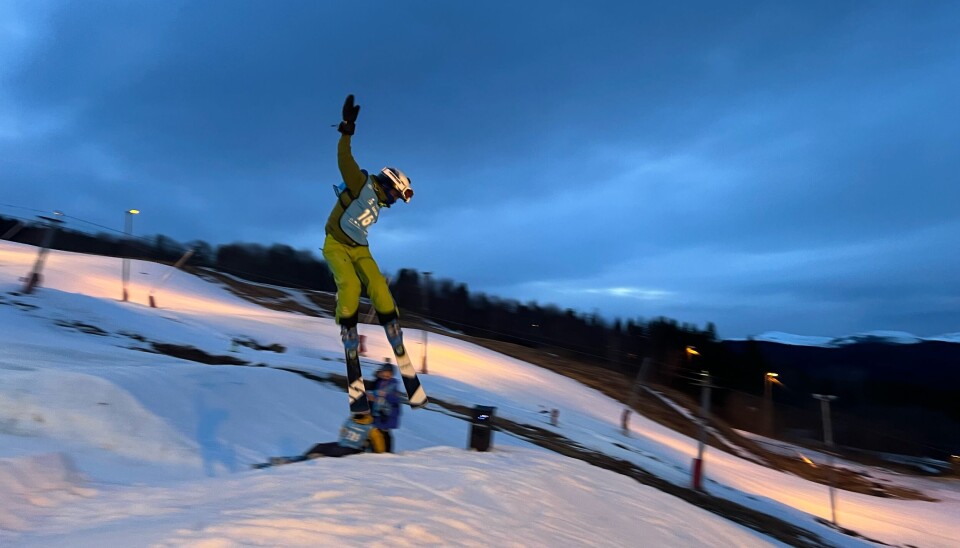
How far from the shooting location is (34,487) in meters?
4.86

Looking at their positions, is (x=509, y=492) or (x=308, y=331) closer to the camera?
(x=509, y=492)

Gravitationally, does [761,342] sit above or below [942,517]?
above

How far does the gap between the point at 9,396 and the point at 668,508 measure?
9.07 m

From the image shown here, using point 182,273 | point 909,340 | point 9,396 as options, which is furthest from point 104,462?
point 909,340

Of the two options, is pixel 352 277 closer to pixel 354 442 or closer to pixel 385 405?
pixel 385 405

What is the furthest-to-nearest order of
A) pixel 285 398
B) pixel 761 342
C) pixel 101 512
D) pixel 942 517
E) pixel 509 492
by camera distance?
pixel 761 342 → pixel 942 517 → pixel 285 398 → pixel 509 492 → pixel 101 512

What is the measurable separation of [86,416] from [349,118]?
5.12 meters

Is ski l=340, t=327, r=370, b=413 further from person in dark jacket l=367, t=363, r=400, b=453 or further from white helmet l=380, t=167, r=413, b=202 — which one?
white helmet l=380, t=167, r=413, b=202

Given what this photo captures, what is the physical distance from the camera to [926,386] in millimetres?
81000

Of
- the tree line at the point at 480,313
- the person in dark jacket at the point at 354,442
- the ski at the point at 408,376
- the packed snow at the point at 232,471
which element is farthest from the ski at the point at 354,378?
the tree line at the point at 480,313

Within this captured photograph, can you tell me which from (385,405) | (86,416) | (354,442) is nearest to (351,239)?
(385,405)

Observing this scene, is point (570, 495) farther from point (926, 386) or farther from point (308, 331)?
point (926, 386)

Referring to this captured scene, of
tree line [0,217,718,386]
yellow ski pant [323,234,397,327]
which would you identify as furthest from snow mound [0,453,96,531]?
tree line [0,217,718,386]

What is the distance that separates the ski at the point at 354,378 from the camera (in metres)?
7.74
